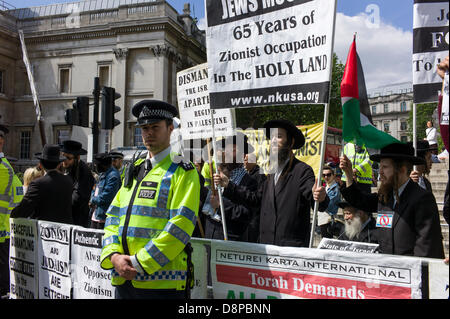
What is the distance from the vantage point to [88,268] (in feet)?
13.6

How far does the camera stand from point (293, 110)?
36344 millimetres

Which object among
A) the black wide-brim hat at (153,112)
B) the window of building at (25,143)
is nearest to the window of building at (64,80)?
the window of building at (25,143)

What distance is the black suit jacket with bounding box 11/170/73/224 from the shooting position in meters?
4.79

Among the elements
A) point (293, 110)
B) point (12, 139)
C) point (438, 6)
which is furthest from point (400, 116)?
point (438, 6)

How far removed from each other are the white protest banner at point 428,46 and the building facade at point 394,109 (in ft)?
355

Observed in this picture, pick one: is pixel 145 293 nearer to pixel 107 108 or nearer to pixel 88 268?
pixel 88 268

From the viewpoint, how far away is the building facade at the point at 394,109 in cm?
10628

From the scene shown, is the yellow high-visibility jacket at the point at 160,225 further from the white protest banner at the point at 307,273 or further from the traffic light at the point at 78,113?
the traffic light at the point at 78,113

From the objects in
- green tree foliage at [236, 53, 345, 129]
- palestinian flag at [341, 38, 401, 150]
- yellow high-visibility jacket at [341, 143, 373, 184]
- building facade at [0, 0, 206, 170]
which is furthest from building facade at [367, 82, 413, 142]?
palestinian flag at [341, 38, 401, 150]

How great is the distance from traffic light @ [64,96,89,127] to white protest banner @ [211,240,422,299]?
7199 millimetres

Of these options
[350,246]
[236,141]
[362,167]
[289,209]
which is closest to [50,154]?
[236,141]

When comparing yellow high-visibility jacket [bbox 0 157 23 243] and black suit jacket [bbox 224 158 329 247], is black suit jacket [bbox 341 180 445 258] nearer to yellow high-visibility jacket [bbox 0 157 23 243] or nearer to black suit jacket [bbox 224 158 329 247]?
black suit jacket [bbox 224 158 329 247]

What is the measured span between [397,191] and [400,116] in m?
114

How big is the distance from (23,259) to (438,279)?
4.67m
